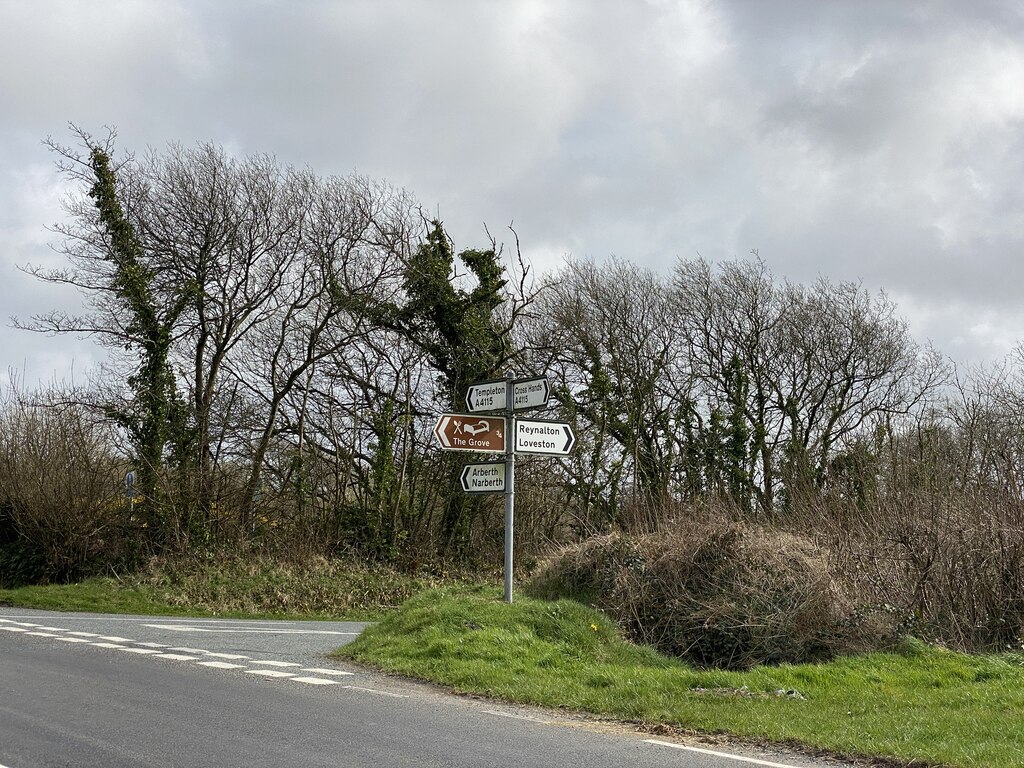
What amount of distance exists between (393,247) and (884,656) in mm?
25229

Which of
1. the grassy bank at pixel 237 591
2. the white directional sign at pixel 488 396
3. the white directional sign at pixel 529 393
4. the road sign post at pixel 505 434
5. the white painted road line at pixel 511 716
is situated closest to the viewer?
the white painted road line at pixel 511 716

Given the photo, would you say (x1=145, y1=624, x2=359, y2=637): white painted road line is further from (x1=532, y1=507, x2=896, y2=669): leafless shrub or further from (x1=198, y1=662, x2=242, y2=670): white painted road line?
(x1=532, y1=507, x2=896, y2=669): leafless shrub

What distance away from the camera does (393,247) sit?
34.7 meters

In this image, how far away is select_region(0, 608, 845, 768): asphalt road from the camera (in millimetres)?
7426

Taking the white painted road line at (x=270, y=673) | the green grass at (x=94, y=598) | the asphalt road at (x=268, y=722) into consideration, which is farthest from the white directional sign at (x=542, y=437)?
the green grass at (x=94, y=598)

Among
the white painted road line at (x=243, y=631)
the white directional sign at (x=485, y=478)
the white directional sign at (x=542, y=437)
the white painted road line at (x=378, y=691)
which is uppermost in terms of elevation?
the white directional sign at (x=542, y=437)

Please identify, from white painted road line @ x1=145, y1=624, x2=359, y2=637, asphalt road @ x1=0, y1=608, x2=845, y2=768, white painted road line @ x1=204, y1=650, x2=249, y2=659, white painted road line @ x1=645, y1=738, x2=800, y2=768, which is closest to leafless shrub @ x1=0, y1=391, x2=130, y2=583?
white painted road line @ x1=145, y1=624, x2=359, y2=637

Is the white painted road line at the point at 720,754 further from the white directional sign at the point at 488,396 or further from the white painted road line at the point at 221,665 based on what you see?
the white painted road line at the point at 221,665

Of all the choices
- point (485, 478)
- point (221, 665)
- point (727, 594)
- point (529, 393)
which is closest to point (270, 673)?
point (221, 665)

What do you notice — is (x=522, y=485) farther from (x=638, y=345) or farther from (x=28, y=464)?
(x=28, y=464)

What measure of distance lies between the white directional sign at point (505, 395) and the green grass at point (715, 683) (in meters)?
2.70

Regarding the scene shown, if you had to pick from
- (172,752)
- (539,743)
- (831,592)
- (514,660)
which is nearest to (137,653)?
(514,660)

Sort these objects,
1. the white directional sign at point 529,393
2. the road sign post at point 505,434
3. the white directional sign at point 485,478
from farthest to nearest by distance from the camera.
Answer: the white directional sign at point 485,478 < the road sign post at point 505,434 < the white directional sign at point 529,393

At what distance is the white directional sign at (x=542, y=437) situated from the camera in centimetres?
1349
